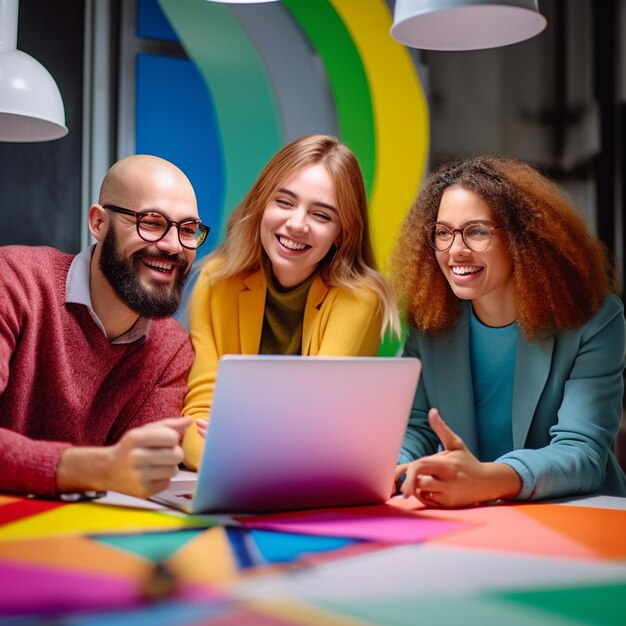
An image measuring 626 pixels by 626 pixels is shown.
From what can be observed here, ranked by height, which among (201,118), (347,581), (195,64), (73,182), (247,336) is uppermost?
(195,64)

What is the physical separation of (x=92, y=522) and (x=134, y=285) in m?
0.83

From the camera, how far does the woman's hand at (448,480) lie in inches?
58.9

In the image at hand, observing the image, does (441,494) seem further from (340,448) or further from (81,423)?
(81,423)

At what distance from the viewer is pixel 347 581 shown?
99 centimetres

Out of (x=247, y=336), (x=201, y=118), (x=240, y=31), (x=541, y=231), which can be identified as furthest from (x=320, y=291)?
(x=240, y=31)

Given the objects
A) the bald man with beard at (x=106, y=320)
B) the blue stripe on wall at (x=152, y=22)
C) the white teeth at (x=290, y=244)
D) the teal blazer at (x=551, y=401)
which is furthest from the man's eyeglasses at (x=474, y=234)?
the blue stripe on wall at (x=152, y=22)

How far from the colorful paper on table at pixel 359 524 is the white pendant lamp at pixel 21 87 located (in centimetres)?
154

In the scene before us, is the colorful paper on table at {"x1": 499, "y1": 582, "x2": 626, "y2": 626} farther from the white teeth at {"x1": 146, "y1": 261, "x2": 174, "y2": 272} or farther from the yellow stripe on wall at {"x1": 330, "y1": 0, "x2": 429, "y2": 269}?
the yellow stripe on wall at {"x1": 330, "y1": 0, "x2": 429, "y2": 269}

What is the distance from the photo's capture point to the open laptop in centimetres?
128

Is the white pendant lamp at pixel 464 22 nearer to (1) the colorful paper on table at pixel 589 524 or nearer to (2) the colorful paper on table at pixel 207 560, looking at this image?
(1) the colorful paper on table at pixel 589 524

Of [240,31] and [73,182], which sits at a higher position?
[240,31]

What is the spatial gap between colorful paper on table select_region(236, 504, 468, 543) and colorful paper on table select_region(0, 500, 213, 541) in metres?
0.11

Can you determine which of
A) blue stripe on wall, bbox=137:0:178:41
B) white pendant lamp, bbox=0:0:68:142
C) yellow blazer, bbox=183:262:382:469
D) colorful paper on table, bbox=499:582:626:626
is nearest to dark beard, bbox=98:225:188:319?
yellow blazer, bbox=183:262:382:469

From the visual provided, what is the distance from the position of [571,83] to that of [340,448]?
3363 millimetres
